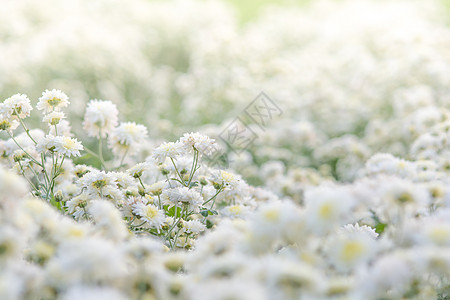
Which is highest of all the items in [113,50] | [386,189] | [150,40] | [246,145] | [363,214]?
[150,40]

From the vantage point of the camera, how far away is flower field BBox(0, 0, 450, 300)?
5.11 ft

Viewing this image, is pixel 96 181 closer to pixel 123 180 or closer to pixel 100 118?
pixel 123 180

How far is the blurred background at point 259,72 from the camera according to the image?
536 centimetres

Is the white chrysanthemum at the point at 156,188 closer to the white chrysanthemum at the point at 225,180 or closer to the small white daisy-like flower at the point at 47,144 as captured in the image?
the white chrysanthemum at the point at 225,180

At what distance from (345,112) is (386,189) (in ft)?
15.3

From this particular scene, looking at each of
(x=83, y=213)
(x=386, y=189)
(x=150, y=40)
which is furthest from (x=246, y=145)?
(x=150, y=40)

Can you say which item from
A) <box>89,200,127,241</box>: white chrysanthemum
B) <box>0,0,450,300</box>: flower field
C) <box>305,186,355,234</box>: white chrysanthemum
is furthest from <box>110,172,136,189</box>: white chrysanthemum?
<box>305,186,355,234</box>: white chrysanthemum

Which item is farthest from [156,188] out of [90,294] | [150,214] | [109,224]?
[90,294]

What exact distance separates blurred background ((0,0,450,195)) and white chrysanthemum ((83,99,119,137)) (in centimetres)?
156

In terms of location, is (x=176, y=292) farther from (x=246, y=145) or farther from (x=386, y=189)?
(x=246, y=145)

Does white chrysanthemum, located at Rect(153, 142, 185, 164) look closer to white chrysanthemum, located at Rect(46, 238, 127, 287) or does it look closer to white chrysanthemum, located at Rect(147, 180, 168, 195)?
white chrysanthemum, located at Rect(147, 180, 168, 195)

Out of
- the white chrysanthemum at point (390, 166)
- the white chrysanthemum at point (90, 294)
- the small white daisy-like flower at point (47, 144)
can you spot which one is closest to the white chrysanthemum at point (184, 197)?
the small white daisy-like flower at point (47, 144)

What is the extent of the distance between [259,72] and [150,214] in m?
4.99

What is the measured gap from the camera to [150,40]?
10430 mm
